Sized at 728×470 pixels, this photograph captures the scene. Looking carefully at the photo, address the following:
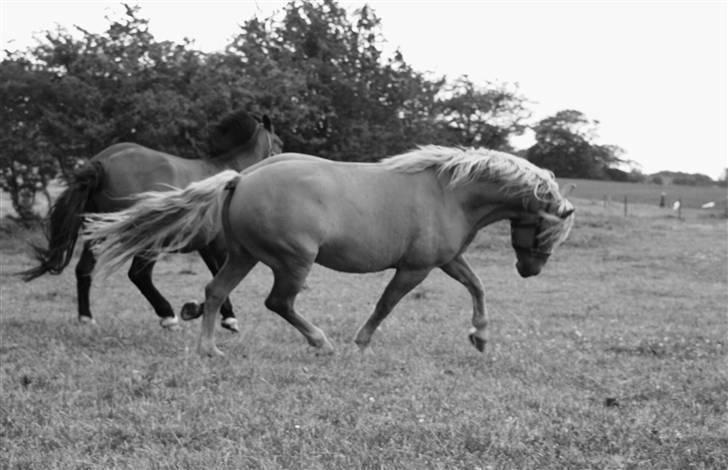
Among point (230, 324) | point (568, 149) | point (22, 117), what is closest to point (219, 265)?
point (230, 324)

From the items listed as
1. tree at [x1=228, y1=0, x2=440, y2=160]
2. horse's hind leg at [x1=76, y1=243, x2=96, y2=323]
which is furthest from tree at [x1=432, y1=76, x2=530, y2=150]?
horse's hind leg at [x1=76, y1=243, x2=96, y2=323]

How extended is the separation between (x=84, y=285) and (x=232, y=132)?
2.27 meters

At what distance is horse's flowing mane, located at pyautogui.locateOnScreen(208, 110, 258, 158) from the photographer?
9.02 m

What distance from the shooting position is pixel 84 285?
333 inches

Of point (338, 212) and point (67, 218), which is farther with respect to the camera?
point (67, 218)

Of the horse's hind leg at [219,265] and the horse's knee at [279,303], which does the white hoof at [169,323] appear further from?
the horse's knee at [279,303]

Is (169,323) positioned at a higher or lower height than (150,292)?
lower

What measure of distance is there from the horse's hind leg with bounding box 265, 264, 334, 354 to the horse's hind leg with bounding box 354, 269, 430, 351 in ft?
1.50

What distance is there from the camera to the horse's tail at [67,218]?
8289mm

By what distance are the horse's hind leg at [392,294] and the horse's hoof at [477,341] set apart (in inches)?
30.7

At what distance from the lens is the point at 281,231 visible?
20.1ft

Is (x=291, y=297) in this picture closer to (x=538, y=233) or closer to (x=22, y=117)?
(x=538, y=233)

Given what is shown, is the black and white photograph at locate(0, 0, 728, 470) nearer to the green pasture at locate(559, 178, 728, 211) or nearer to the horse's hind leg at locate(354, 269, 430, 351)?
the horse's hind leg at locate(354, 269, 430, 351)

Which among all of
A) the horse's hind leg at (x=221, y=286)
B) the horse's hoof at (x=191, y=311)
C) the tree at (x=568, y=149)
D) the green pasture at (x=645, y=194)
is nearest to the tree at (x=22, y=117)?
the horse's hoof at (x=191, y=311)
